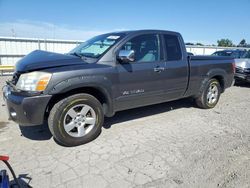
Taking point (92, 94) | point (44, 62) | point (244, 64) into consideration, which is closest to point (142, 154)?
point (92, 94)

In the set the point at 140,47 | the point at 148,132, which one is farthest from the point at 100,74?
the point at 148,132

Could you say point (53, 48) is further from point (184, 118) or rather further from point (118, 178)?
point (118, 178)

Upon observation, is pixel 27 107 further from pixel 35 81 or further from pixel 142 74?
pixel 142 74

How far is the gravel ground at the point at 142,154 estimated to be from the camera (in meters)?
2.97

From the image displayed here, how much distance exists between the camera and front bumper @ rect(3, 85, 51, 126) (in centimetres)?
347

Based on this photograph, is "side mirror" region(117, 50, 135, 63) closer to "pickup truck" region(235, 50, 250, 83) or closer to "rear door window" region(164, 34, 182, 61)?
"rear door window" region(164, 34, 182, 61)

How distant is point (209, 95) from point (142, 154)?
3.33 meters

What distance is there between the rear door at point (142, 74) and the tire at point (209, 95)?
4.92 feet

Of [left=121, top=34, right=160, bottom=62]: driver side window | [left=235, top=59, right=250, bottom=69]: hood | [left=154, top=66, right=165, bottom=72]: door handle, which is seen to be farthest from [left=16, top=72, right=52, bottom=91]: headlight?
[left=235, top=59, right=250, bottom=69]: hood

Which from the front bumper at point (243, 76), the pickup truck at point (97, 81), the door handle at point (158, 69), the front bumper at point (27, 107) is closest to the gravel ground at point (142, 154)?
the pickup truck at point (97, 81)

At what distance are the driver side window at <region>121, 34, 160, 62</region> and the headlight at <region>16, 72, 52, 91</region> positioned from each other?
5.05 ft

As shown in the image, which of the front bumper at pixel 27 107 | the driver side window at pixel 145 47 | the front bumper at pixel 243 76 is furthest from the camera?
the front bumper at pixel 243 76

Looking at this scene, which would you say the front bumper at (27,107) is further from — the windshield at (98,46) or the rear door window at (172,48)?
the rear door window at (172,48)

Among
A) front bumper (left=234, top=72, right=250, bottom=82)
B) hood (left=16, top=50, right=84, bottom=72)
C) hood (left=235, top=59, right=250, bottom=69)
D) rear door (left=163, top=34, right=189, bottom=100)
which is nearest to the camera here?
hood (left=16, top=50, right=84, bottom=72)
